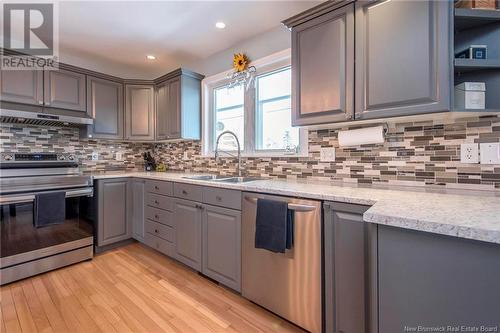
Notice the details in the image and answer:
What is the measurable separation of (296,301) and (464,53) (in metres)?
1.76

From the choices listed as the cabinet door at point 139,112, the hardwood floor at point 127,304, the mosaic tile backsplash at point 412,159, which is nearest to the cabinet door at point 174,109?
the cabinet door at point 139,112

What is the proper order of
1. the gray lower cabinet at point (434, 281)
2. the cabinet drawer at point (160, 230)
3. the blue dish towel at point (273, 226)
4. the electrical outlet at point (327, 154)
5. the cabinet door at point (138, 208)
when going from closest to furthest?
the gray lower cabinet at point (434, 281)
the blue dish towel at point (273, 226)
the electrical outlet at point (327, 154)
the cabinet drawer at point (160, 230)
the cabinet door at point (138, 208)

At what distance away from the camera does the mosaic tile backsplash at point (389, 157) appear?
1.39 meters

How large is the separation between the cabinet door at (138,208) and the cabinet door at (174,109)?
0.72 metres

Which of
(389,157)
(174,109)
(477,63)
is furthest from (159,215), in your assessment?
(477,63)

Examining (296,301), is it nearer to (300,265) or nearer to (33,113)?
(300,265)

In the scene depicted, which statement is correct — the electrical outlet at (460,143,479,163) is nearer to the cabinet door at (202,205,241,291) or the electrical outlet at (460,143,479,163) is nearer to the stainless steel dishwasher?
the stainless steel dishwasher

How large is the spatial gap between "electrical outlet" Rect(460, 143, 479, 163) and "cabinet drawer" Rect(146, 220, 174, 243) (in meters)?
2.40

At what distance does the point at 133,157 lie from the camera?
3.70 metres

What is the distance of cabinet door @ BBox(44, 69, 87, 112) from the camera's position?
2605mm

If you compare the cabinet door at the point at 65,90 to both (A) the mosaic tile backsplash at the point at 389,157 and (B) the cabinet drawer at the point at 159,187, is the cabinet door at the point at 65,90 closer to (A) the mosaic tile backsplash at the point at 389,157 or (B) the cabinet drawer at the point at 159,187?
(A) the mosaic tile backsplash at the point at 389,157

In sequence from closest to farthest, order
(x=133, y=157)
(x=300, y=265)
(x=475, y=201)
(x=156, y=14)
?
(x=475, y=201)
(x=300, y=265)
(x=156, y=14)
(x=133, y=157)

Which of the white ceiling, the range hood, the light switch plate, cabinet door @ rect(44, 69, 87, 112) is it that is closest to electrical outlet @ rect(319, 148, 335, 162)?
the light switch plate

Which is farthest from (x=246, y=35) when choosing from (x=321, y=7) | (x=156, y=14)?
(x=321, y=7)
